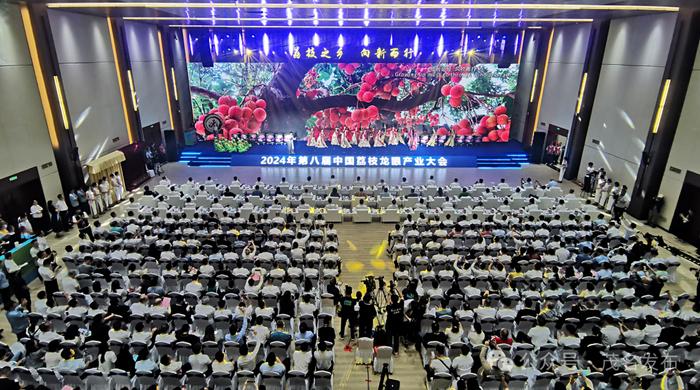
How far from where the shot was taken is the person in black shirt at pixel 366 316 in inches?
336

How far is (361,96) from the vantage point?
2569cm

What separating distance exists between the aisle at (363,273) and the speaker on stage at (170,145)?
44.0 ft

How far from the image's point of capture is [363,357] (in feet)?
27.3

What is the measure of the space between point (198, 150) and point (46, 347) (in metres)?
18.0

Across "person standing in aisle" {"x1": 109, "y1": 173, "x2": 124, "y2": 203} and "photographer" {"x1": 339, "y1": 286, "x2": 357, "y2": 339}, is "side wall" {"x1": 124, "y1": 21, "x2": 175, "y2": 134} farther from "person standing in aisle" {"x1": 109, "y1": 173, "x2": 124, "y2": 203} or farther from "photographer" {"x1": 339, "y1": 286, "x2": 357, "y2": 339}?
"photographer" {"x1": 339, "y1": 286, "x2": 357, "y2": 339}

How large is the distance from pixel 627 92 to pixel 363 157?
12186mm

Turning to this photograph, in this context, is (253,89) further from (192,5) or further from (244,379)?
(244,379)

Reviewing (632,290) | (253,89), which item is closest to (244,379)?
(632,290)

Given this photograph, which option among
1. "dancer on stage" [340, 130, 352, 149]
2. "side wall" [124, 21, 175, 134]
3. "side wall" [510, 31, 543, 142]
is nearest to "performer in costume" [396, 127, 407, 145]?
"dancer on stage" [340, 130, 352, 149]

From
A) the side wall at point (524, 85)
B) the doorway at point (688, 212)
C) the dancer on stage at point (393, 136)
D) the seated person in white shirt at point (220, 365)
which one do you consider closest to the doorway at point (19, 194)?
the seated person in white shirt at point (220, 365)

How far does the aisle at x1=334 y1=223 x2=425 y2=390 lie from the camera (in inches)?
316

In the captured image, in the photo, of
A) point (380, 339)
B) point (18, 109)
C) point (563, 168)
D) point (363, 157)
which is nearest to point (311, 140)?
point (363, 157)

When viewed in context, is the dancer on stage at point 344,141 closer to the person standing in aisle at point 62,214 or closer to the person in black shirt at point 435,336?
the person standing in aisle at point 62,214

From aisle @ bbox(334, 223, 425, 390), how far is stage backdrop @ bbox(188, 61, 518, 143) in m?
12.3
